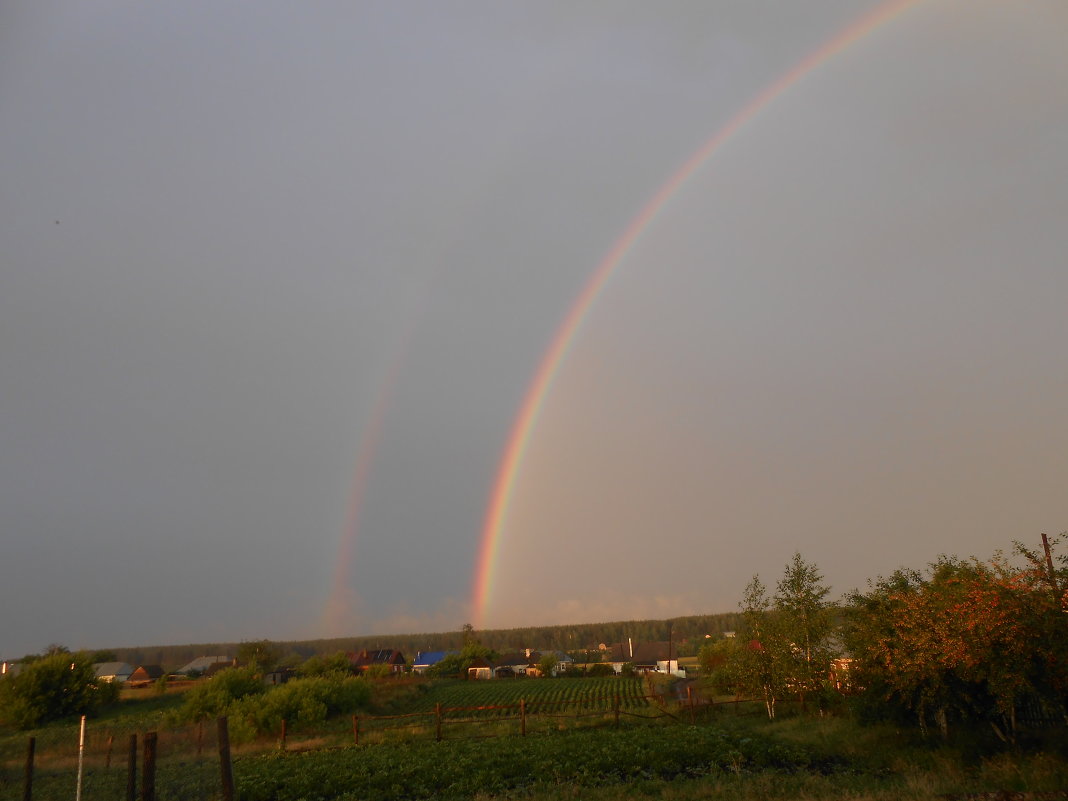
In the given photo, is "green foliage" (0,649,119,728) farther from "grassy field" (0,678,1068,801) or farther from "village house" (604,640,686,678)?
"village house" (604,640,686,678)

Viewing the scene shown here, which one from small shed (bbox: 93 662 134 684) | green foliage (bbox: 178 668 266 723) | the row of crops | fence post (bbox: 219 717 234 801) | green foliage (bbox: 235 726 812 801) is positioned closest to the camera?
fence post (bbox: 219 717 234 801)

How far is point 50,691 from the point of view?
52.7 metres

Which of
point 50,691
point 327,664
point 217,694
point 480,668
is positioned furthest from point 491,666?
point 217,694

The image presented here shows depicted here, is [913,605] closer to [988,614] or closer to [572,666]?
[988,614]

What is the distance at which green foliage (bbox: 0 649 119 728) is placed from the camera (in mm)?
51312

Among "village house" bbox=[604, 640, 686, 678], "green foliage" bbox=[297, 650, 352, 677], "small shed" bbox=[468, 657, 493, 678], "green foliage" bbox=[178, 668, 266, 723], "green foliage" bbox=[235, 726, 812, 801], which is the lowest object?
"village house" bbox=[604, 640, 686, 678]

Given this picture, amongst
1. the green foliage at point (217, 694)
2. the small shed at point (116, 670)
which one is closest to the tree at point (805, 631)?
the green foliage at point (217, 694)

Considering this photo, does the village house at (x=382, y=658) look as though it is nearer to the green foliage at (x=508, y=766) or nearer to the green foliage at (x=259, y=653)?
the green foliage at (x=259, y=653)

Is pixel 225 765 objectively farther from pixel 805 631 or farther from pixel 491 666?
pixel 491 666

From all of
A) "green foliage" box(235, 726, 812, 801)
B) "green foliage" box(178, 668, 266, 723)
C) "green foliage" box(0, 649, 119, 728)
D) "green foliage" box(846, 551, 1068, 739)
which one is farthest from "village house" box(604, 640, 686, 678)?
"green foliage" box(846, 551, 1068, 739)

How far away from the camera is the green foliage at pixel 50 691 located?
5131cm

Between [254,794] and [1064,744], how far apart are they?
1753cm

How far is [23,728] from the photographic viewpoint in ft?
168

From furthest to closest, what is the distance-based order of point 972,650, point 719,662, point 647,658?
point 647,658 < point 719,662 < point 972,650
